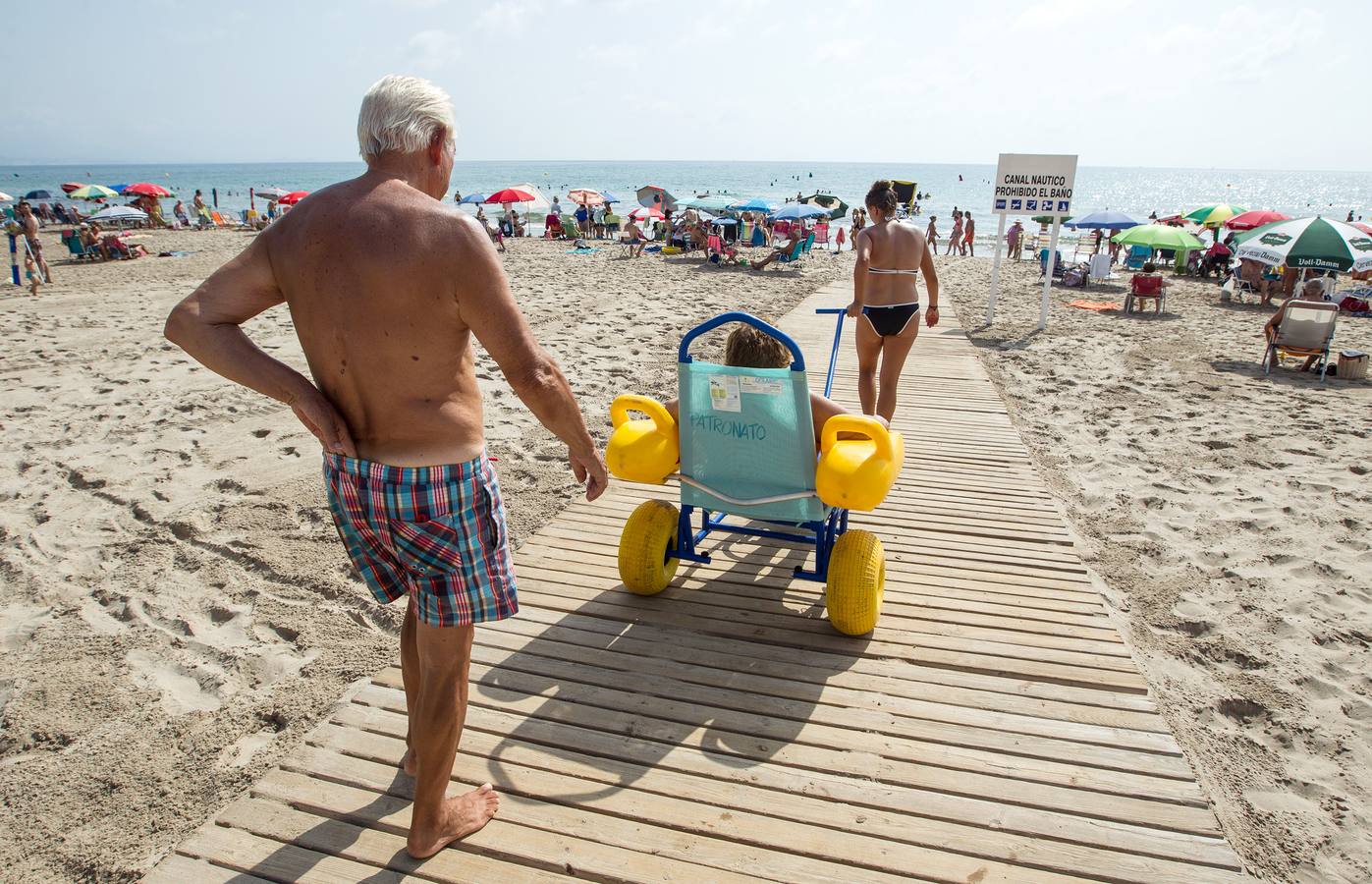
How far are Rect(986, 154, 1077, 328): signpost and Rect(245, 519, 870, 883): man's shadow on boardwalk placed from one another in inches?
348

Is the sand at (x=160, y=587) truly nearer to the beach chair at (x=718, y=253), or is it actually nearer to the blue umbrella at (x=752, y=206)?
the beach chair at (x=718, y=253)

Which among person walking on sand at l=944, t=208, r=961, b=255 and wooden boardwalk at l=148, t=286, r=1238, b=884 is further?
person walking on sand at l=944, t=208, r=961, b=255

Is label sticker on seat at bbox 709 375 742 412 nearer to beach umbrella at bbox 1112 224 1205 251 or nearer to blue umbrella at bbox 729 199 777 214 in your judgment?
beach umbrella at bbox 1112 224 1205 251

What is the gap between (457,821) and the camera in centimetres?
204

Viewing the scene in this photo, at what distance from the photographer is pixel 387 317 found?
164 cm

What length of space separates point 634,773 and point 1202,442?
5377 mm

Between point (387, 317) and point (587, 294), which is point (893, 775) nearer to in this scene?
point (387, 317)

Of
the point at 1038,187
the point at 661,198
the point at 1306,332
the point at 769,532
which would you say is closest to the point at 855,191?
the point at 661,198

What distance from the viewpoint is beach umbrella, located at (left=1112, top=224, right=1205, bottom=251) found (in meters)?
15.1

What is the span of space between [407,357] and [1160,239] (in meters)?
17.3

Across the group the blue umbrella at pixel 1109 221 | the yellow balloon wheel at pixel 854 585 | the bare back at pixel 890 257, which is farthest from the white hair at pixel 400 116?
the blue umbrella at pixel 1109 221

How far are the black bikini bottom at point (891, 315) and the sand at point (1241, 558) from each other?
1.37 meters

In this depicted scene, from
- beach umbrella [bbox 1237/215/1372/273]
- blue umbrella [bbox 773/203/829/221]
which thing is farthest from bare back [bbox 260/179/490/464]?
blue umbrella [bbox 773/203/829/221]

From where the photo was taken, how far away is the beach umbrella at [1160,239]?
15133 mm
